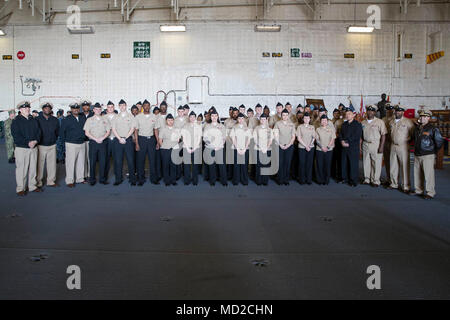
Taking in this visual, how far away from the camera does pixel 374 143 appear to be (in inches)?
295

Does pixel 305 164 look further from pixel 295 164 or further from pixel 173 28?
pixel 173 28

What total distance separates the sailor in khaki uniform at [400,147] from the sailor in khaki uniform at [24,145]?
23.8 feet

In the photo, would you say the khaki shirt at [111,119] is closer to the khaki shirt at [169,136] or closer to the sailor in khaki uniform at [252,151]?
the khaki shirt at [169,136]

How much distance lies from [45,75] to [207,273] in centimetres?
1383

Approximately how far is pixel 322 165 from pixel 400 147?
1616 millimetres

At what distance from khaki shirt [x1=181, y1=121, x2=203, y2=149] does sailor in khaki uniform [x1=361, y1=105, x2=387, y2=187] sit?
12.1 ft

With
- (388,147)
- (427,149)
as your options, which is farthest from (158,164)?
(427,149)

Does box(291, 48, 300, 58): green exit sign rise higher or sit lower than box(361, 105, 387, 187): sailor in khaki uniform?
higher

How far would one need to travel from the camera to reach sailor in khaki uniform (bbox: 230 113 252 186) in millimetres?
7508

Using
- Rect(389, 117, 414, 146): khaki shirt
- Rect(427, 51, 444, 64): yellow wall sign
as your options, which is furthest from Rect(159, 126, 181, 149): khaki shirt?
Rect(427, 51, 444, 64): yellow wall sign

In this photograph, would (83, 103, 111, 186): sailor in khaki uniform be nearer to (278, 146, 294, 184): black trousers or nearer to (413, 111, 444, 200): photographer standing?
(278, 146, 294, 184): black trousers

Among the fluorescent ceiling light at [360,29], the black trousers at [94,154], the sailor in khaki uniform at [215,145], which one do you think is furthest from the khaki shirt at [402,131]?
the fluorescent ceiling light at [360,29]

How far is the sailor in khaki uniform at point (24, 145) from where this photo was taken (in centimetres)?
656
